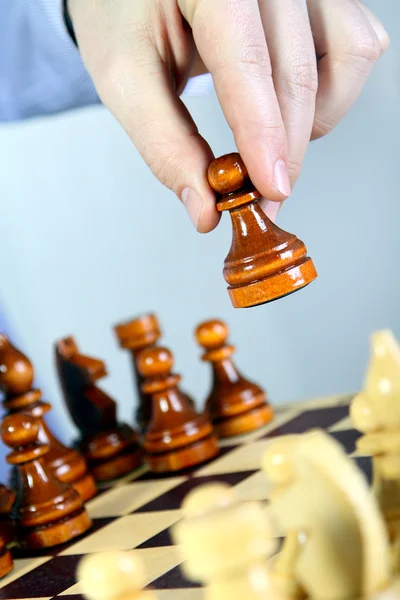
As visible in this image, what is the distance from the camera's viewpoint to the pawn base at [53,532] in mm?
1054

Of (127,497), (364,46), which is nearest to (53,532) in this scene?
(127,497)

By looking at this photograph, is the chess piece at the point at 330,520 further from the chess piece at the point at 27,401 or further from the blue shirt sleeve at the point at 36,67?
the blue shirt sleeve at the point at 36,67

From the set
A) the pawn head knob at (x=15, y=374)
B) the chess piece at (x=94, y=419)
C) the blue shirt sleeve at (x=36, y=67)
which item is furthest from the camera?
the blue shirt sleeve at (x=36, y=67)

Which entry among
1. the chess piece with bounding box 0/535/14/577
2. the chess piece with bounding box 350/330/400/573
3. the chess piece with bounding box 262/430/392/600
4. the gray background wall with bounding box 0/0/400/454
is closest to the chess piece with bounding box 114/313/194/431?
the chess piece with bounding box 0/535/14/577

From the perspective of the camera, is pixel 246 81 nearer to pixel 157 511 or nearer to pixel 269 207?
pixel 269 207

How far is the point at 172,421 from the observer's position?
129 cm

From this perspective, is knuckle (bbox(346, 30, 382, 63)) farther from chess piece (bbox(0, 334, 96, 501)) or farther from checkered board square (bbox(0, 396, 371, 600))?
chess piece (bbox(0, 334, 96, 501))

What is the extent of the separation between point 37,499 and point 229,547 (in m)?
0.70

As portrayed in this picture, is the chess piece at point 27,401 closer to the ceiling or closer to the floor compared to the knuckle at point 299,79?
closer to the floor

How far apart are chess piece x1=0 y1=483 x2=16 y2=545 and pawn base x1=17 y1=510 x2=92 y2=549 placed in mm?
36

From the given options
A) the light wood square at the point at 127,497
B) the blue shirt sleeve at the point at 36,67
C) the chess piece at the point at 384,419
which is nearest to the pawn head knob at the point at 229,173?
the chess piece at the point at 384,419

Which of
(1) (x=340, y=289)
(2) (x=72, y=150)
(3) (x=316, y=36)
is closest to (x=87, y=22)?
(3) (x=316, y=36)

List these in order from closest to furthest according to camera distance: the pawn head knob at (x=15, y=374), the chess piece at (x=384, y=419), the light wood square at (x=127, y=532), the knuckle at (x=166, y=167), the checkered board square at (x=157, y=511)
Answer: the chess piece at (x=384, y=419) < the checkered board square at (x=157, y=511) < the light wood square at (x=127, y=532) < the knuckle at (x=166, y=167) < the pawn head knob at (x=15, y=374)

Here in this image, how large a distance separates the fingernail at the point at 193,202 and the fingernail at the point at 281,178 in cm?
10
